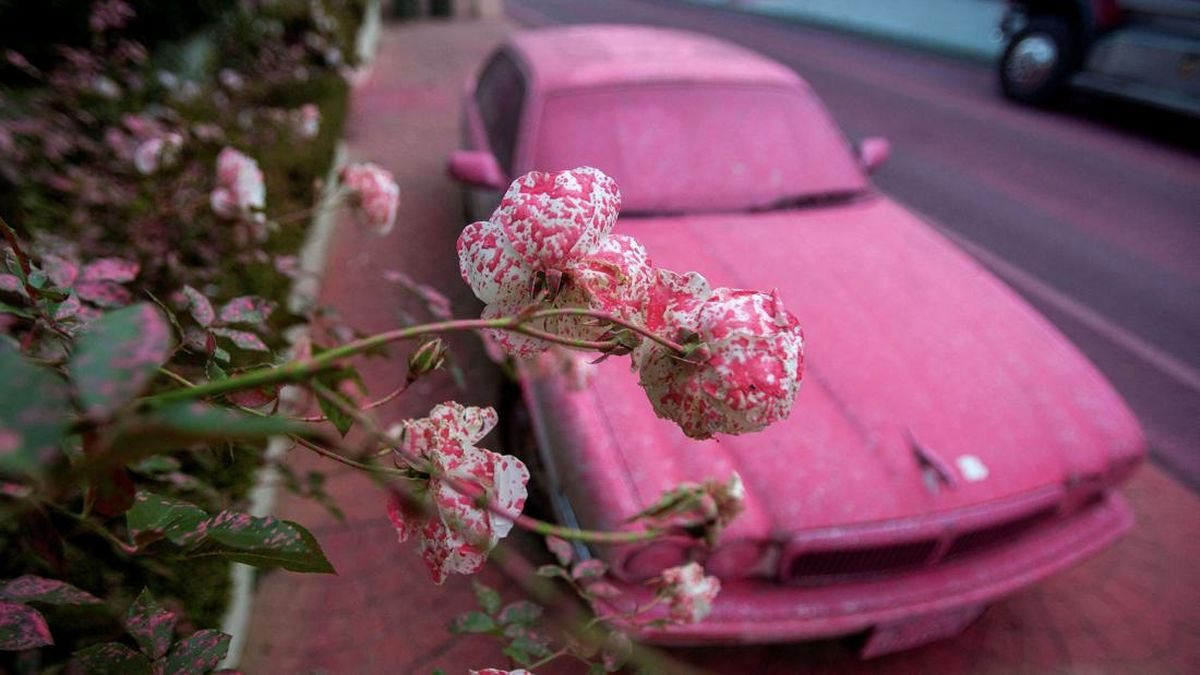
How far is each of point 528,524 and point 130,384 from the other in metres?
0.22

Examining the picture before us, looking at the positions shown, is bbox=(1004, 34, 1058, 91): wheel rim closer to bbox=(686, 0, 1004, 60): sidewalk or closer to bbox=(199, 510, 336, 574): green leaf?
bbox=(686, 0, 1004, 60): sidewalk

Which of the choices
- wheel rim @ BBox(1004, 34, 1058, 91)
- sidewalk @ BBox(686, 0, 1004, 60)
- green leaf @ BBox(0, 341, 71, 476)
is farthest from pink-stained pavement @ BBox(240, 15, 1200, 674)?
sidewalk @ BBox(686, 0, 1004, 60)

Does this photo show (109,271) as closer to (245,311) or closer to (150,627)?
(245,311)

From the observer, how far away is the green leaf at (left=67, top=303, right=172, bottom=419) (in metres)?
0.26

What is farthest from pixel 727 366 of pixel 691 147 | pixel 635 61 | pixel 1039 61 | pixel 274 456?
pixel 1039 61

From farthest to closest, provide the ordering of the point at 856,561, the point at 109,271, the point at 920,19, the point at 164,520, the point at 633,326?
the point at 920,19
the point at 856,561
the point at 109,271
the point at 164,520
the point at 633,326

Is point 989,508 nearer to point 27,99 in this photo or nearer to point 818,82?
point 27,99

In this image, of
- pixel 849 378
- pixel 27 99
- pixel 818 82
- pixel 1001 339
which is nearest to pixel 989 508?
pixel 849 378

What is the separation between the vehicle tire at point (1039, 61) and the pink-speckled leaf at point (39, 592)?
29.8 feet

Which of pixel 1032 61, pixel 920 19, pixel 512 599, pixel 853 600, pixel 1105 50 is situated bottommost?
pixel 512 599

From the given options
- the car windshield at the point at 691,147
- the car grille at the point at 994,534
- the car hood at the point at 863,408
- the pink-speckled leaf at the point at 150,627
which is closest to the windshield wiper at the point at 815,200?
the car windshield at the point at 691,147

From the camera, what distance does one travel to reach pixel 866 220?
250 centimetres

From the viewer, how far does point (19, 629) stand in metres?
0.57

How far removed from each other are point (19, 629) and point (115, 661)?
0.09 metres
